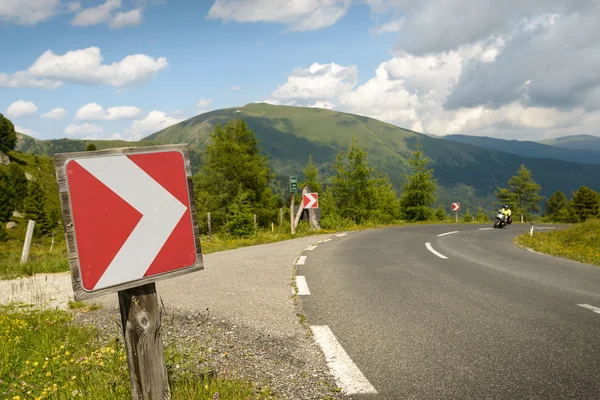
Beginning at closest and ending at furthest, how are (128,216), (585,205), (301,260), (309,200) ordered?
1. (128,216)
2. (301,260)
3. (309,200)
4. (585,205)

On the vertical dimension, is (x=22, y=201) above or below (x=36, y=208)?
above

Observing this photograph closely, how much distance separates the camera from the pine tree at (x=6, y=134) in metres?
128

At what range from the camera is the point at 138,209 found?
8.15 ft

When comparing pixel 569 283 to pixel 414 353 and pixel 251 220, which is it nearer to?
pixel 414 353

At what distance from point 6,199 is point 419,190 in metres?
Result: 90.9

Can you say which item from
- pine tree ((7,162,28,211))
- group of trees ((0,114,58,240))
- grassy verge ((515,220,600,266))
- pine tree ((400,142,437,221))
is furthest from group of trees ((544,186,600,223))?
pine tree ((7,162,28,211))

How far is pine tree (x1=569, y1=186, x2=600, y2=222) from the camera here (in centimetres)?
6831

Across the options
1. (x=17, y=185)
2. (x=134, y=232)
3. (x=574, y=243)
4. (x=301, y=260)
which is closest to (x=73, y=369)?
(x=134, y=232)

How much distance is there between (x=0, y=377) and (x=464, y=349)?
422cm

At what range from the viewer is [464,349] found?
395cm

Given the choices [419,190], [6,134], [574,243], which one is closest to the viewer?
[574,243]

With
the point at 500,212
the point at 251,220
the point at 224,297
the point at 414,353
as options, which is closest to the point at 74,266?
the point at 414,353

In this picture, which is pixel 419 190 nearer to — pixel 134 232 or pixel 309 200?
pixel 309 200

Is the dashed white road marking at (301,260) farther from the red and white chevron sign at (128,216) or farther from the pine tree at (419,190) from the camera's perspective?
the pine tree at (419,190)
